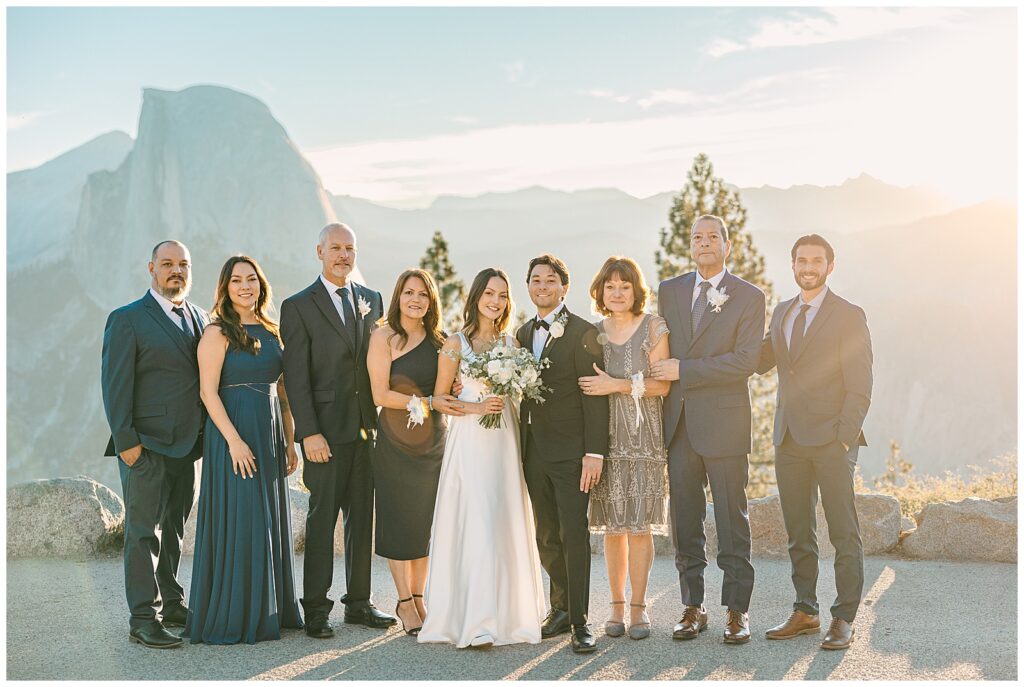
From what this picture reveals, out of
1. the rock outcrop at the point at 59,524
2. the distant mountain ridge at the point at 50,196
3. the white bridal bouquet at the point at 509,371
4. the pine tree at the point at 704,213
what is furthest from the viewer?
the distant mountain ridge at the point at 50,196

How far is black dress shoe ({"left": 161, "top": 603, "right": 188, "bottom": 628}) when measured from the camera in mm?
6902

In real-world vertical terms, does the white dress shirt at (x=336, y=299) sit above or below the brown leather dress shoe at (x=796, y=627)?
above

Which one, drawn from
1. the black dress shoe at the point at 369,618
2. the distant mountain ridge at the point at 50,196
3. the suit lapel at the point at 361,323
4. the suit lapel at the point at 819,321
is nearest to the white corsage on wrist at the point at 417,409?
the suit lapel at the point at 361,323

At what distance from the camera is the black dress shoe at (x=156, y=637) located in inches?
248

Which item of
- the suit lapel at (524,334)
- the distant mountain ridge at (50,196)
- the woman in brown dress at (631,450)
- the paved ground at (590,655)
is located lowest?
the paved ground at (590,655)

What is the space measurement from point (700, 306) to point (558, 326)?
994mm

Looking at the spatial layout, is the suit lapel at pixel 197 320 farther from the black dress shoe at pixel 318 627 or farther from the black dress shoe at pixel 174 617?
the black dress shoe at pixel 318 627

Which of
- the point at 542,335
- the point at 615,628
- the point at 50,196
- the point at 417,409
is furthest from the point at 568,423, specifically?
the point at 50,196

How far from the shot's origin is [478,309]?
252 inches

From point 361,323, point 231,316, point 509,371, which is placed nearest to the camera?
point 509,371

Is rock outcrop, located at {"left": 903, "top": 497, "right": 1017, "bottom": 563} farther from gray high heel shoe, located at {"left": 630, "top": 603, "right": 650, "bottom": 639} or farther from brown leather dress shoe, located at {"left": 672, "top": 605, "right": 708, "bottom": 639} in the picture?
gray high heel shoe, located at {"left": 630, "top": 603, "right": 650, "bottom": 639}

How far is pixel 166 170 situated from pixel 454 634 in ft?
355

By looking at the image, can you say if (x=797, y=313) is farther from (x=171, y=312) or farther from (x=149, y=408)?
(x=149, y=408)

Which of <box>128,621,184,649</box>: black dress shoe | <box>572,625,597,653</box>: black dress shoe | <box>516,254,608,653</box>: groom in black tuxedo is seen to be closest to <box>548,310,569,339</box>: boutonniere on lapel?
<box>516,254,608,653</box>: groom in black tuxedo
